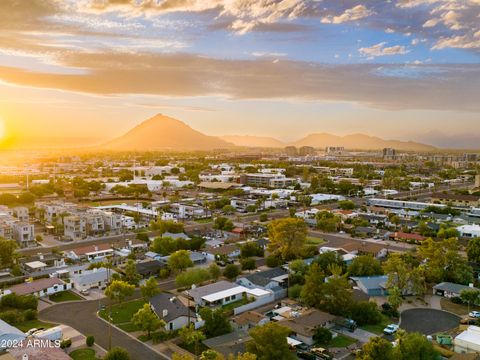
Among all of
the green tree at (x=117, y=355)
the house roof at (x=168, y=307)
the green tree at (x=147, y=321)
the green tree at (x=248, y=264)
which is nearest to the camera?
the green tree at (x=117, y=355)

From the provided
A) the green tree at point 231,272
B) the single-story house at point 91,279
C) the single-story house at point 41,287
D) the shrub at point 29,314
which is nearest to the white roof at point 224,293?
the green tree at point 231,272

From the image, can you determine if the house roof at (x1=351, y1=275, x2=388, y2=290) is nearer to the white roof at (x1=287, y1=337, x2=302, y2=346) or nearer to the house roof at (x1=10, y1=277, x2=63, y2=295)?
the white roof at (x1=287, y1=337, x2=302, y2=346)

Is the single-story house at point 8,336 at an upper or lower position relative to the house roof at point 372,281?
upper

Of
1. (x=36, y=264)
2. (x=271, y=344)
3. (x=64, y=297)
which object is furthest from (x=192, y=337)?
(x=36, y=264)

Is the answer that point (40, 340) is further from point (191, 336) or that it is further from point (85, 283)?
point (85, 283)

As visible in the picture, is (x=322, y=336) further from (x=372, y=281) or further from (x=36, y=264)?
(x=36, y=264)

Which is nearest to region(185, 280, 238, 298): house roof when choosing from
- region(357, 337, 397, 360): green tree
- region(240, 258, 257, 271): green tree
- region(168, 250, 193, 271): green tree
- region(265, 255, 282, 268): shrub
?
region(168, 250, 193, 271): green tree

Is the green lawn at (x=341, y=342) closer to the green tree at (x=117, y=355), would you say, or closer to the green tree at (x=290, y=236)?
the green tree at (x=117, y=355)

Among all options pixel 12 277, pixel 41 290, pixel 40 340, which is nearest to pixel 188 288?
pixel 41 290
